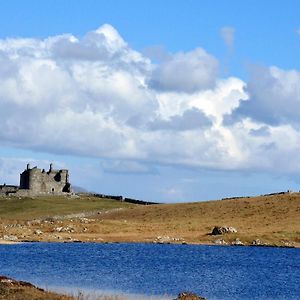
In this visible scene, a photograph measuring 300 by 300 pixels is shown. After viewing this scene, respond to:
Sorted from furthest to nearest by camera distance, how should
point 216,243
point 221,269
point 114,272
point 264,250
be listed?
point 216,243
point 264,250
point 221,269
point 114,272

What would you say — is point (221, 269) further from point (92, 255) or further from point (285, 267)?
point (92, 255)

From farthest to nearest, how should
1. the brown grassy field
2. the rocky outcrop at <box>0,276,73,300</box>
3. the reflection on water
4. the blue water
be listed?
the brown grassy field
the blue water
the reflection on water
the rocky outcrop at <box>0,276,73,300</box>

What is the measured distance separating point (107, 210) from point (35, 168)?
2999cm

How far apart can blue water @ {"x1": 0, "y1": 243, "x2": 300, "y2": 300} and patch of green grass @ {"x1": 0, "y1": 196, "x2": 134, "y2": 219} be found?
3792cm

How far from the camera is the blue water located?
158 ft

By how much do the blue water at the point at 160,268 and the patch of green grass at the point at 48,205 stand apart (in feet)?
124

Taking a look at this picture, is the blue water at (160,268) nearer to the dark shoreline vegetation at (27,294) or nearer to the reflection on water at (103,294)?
the reflection on water at (103,294)

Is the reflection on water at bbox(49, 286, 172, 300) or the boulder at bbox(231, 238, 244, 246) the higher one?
the boulder at bbox(231, 238, 244, 246)

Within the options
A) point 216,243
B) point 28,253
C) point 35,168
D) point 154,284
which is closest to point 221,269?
point 154,284

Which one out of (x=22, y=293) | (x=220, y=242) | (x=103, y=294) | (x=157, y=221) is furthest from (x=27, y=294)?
(x=157, y=221)

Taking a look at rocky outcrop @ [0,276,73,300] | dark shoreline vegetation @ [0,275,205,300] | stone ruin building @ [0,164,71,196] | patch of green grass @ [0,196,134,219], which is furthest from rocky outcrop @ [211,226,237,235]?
stone ruin building @ [0,164,71,196]

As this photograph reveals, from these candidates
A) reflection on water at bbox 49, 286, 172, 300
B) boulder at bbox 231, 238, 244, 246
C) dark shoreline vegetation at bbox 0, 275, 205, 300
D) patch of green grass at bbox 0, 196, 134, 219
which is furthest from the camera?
patch of green grass at bbox 0, 196, 134, 219

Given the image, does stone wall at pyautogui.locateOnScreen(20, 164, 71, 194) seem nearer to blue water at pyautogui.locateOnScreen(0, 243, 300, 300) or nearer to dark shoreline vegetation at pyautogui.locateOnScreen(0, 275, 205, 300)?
blue water at pyautogui.locateOnScreen(0, 243, 300, 300)

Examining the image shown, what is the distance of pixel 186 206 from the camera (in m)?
130
